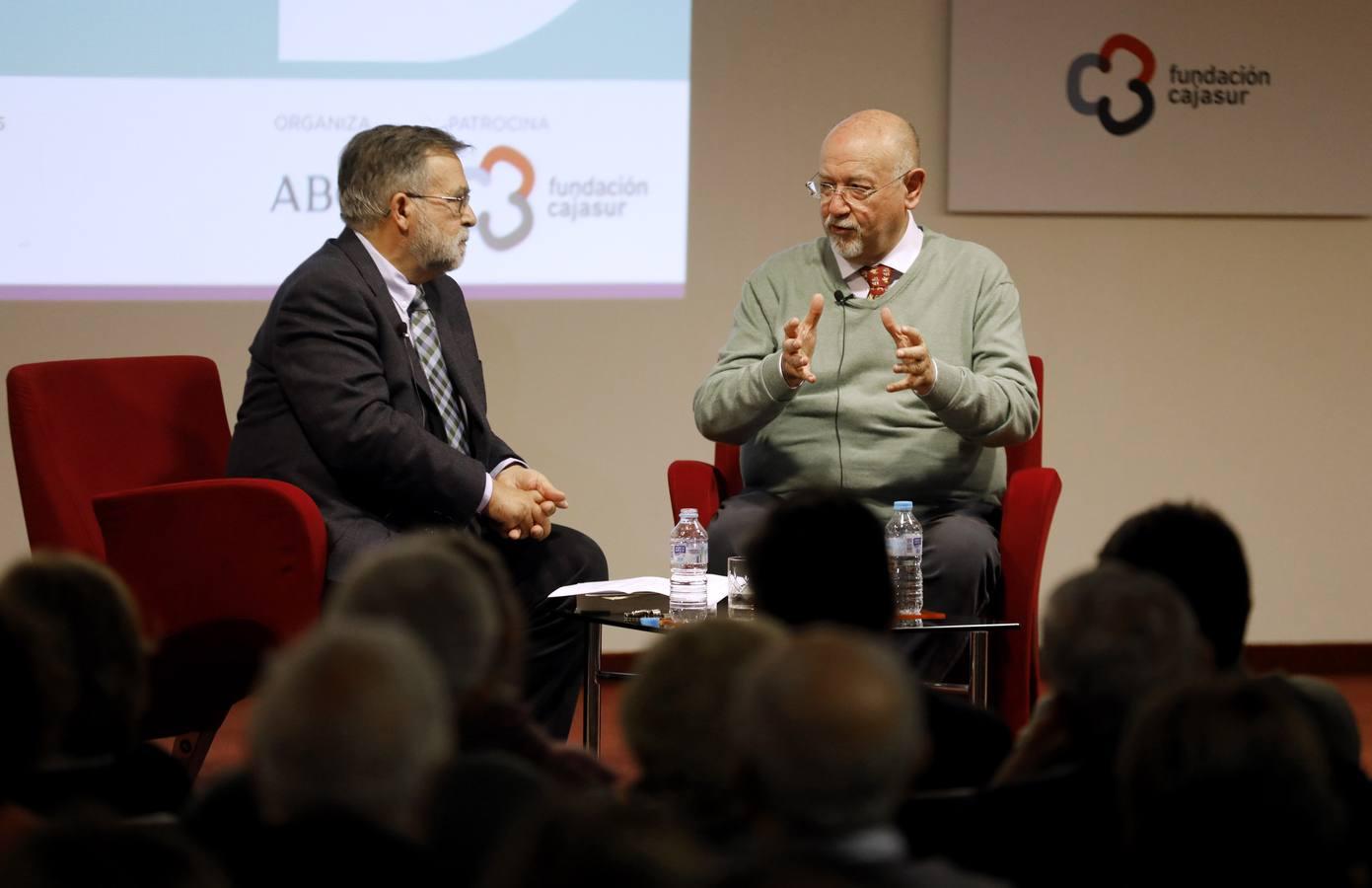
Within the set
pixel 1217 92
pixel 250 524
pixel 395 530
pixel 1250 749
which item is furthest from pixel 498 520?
pixel 1217 92

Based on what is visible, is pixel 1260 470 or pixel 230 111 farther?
pixel 1260 470

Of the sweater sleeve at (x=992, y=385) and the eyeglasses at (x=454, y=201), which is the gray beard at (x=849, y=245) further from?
the eyeglasses at (x=454, y=201)

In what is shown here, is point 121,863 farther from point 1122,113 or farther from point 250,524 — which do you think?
point 1122,113

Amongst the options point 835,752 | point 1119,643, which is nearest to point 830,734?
point 835,752

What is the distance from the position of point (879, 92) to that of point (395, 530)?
7.42ft

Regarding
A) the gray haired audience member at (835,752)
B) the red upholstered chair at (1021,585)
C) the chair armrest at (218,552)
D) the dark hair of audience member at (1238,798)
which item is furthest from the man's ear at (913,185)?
the gray haired audience member at (835,752)

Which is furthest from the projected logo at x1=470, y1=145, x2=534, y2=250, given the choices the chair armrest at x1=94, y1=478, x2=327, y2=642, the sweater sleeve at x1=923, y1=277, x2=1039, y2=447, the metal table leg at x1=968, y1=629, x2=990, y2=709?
the metal table leg at x1=968, y1=629, x2=990, y2=709

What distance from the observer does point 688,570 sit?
3342 millimetres

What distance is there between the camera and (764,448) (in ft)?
13.1

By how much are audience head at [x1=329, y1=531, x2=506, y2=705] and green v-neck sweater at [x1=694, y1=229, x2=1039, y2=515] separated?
81.4 inches

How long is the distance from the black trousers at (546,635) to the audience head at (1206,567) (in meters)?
1.69

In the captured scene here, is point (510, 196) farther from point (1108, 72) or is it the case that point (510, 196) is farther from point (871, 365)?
point (1108, 72)

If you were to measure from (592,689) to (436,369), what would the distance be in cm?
89

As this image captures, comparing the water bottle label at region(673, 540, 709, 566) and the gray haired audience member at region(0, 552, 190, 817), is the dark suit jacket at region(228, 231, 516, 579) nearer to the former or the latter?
the water bottle label at region(673, 540, 709, 566)
